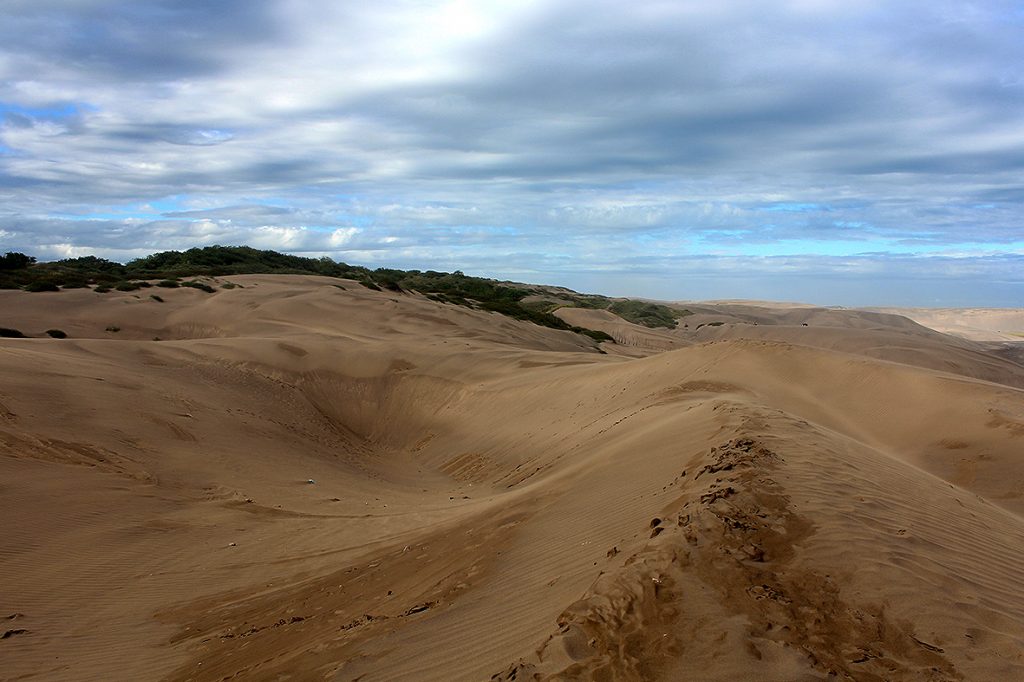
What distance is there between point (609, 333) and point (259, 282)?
21789 mm

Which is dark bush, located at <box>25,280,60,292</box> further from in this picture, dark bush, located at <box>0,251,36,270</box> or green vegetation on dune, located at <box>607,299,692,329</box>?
green vegetation on dune, located at <box>607,299,692,329</box>

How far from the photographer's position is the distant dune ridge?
14.9ft

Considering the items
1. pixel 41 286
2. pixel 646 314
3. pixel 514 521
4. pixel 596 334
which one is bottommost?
pixel 514 521

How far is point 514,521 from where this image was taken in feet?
26.1

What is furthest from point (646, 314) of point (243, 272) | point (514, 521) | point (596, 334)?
point (514, 521)

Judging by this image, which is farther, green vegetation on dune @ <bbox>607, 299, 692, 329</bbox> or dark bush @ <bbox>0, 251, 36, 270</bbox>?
green vegetation on dune @ <bbox>607, 299, 692, 329</bbox>

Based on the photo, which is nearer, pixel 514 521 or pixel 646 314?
pixel 514 521

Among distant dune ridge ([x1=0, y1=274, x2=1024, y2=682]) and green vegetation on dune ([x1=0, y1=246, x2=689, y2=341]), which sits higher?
green vegetation on dune ([x1=0, y1=246, x2=689, y2=341])

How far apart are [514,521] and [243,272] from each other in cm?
4395

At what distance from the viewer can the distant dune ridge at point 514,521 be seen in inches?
179

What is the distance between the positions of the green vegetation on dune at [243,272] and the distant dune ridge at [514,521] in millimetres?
20174

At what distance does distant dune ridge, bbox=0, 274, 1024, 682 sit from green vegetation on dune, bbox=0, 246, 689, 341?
20.2 m

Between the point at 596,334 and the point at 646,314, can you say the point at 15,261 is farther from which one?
the point at 646,314

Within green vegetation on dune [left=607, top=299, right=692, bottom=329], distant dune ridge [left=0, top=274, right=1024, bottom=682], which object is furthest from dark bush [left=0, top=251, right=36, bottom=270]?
green vegetation on dune [left=607, top=299, right=692, bottom=329]
